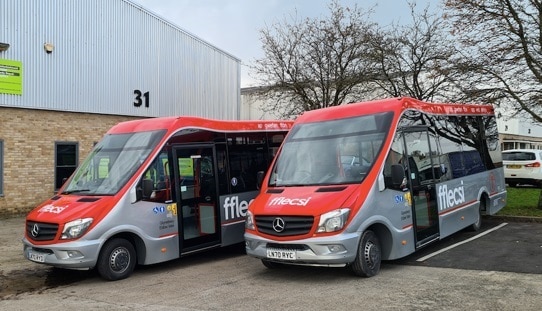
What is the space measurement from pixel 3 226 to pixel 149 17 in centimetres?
1004

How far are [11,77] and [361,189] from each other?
1278cm

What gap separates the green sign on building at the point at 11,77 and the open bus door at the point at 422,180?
41.3 feet

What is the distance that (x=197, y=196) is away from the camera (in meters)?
9.09

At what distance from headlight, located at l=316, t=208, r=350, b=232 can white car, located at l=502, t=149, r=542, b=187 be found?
1526 centimetres

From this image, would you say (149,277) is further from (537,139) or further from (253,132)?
(537,139)

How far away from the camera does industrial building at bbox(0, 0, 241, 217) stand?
50.6 ft

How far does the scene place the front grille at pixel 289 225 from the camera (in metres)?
6.82

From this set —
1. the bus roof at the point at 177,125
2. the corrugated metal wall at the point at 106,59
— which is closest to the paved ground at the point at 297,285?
the bus roof at the point at 177,125

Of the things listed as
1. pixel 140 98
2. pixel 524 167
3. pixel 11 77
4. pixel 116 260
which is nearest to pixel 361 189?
pixel 116 260

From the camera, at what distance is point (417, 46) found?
61.0 feet

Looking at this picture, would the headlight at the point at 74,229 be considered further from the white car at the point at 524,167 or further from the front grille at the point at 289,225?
the white car at the point at 524,167

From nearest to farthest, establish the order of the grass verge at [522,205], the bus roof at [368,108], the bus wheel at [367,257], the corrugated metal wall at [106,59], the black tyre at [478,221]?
1. the bus wheel at [367,257]
2. the bus roof at [368,108]
3. the black tyre at [478,221]
4. the grass verge at [522,205]
5. the corrugated metal wall at [106,59]

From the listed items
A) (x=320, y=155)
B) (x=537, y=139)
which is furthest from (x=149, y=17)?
(x=537, y=139)

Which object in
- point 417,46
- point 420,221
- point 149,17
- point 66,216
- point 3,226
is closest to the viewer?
point 66,216
